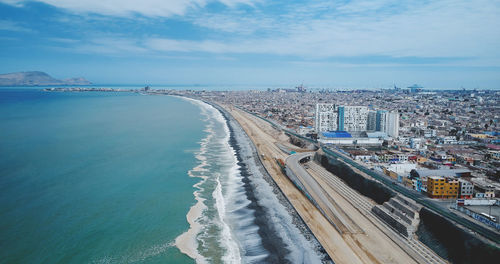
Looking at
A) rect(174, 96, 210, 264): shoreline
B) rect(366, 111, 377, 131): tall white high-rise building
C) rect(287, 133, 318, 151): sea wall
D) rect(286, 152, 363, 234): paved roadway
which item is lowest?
rect(174, 96, 210, 264): shoreline

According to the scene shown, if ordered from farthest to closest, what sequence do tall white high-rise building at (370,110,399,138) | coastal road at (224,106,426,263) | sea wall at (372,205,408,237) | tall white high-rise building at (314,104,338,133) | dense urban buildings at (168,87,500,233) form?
tall white high-rise building at (314,104,338,133)
tall white high-rise building at (370,110,399,138)
dense urban buildings at (168,87,500,233)
sea wall at (372,205,408,237)
coastal road at (224,106,426,263)

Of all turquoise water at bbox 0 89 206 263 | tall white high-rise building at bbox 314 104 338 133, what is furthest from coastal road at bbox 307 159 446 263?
tall white high-rise building at bbox 314 104 338 133

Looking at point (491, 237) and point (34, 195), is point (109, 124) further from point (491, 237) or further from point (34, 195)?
point (491, 237)

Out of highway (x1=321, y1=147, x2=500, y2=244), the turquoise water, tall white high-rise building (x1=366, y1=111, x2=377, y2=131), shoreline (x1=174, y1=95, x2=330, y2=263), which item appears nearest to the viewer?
highway (x1=321, y1=147, x2=500, y2=244)

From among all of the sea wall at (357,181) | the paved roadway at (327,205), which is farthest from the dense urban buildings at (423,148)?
the paved roadway at (327,205)

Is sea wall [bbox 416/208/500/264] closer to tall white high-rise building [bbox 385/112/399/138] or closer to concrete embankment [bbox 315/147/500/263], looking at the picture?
concrete embankment [bbox 315/147/500/263]

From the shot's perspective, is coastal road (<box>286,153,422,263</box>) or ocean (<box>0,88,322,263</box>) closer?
coastal road (<box>286,153,422,263</box>)

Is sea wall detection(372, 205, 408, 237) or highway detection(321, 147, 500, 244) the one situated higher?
highway detection(321, 147, 500, 244)
